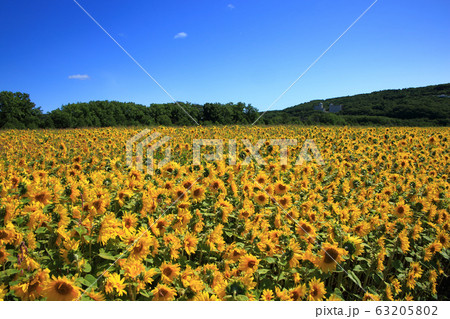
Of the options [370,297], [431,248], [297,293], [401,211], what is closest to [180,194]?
[297,293]

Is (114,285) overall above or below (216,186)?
below

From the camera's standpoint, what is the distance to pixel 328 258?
2779 mm

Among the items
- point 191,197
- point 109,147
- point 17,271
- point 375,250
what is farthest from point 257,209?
point 109,147

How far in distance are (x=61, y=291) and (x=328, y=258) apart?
7.67 feet

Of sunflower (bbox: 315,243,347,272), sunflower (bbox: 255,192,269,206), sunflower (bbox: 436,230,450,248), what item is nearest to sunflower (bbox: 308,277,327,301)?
sunflower (bbox: 315,243,347,272)

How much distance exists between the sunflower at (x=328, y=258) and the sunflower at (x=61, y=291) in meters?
2.16

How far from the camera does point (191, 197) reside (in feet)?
13.4

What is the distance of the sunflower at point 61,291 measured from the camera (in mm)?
2016

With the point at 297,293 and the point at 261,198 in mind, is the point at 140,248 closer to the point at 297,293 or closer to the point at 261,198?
the point at 297,293

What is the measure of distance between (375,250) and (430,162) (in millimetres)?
6792

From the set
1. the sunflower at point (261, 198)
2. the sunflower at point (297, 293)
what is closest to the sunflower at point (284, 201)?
the sunflower at point (261, 198)

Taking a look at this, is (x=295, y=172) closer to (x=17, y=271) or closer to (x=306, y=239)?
(x=306, y=239)

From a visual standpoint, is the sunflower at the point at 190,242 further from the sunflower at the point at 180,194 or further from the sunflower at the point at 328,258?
the sunflower at the point at 328,258

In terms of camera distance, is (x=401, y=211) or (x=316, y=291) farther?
(x=401, y=211)
